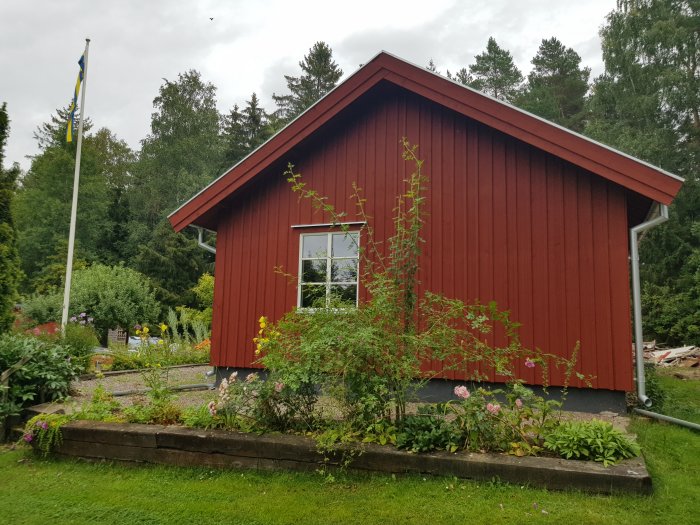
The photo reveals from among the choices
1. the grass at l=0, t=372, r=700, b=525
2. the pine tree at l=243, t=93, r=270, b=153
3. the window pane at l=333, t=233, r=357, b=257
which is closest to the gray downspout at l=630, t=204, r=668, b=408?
the grass at l=0, t=372, r=700, b=525

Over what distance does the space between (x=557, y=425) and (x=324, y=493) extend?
1.88 metres

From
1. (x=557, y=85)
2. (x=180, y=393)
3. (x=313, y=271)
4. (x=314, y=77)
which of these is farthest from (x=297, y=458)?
(x=314, y=77)

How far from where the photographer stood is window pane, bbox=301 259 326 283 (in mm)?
7460

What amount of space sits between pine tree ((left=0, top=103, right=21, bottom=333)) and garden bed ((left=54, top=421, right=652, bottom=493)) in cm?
511

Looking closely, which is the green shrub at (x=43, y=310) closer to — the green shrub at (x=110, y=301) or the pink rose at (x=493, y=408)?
the green shrub at (x=110, y=301)

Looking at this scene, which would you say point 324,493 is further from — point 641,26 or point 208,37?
point 641,26

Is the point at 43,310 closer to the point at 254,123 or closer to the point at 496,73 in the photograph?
the point at 254,123

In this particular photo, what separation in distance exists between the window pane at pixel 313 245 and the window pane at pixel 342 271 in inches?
12.0

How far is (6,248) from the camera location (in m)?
8.05

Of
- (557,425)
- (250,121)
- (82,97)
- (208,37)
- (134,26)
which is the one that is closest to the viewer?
(557,425)

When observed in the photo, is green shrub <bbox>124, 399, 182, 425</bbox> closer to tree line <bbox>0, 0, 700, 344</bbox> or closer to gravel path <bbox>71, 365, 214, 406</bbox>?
gravel path <bbox>71, 365, 214, 406</bbox>

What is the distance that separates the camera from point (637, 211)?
6965mm

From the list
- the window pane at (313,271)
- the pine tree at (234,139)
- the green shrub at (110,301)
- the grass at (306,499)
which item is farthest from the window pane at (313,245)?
the pine tree at (234,139)

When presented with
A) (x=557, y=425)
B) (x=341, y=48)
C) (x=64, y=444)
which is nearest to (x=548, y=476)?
(x=557, y=425)
